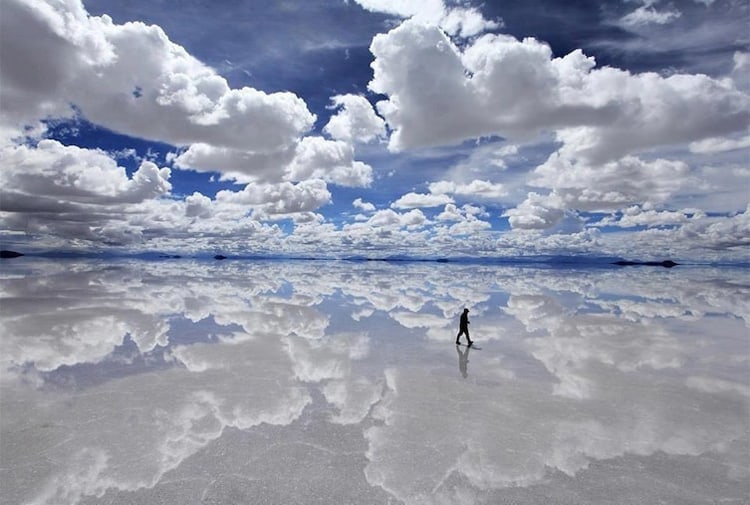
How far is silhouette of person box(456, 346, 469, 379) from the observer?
1467cm

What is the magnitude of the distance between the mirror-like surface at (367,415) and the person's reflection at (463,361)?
135 millimetres

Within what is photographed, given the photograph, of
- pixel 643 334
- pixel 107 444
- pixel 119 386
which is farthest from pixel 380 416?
pixel 643 334

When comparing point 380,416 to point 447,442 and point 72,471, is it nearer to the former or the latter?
point 447,442

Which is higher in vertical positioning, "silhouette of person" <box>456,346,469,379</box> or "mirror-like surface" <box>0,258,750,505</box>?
"mirror-like surface" <box>0,258,750,505</box>

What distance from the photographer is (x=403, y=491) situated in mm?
7430

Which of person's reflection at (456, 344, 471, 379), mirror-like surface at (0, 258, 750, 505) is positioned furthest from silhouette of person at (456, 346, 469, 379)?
mirror-like surface at (0, 258, 750, 505)

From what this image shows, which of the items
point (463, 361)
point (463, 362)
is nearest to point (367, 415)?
point (463, 362)

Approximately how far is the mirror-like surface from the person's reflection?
0.14 meters

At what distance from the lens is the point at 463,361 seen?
1616 cm

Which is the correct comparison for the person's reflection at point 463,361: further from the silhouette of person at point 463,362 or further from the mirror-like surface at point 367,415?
the mirror-like surface at point 367,415

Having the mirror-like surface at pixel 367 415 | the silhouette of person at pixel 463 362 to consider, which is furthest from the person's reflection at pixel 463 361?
the mirror-like surface at pixel 367 415

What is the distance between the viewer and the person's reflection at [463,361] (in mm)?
14672

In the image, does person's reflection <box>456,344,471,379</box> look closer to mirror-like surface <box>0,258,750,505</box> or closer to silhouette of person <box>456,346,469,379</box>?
silhouette of person <box>456,346,469,379</box>

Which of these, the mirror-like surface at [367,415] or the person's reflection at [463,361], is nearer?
the mirror-like surface at [367,415]
